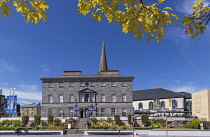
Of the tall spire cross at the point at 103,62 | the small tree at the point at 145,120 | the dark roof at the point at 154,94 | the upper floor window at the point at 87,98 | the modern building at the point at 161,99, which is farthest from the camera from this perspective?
the tall spire cross at the point at 103,62

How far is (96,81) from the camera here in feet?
171

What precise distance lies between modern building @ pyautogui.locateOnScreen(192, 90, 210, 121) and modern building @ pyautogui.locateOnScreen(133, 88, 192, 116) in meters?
8.56

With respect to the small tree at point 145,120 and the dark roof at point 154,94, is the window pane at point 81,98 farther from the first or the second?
the dark roof at point 154,94

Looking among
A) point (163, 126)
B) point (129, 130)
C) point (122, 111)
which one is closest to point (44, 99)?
point (122, 111)

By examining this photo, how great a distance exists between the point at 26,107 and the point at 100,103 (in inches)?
2085

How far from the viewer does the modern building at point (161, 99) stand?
206ft

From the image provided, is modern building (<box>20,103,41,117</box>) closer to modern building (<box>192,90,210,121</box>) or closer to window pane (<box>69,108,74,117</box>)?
window pane (<box>69,108,74,117</box>)

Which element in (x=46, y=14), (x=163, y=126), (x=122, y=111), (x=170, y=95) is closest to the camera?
(x=46, y=14)

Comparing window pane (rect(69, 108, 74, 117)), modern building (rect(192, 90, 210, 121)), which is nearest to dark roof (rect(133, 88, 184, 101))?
modern building (rect(192, 90, 210, 121))

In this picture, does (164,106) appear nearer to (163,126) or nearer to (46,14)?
(163,126)

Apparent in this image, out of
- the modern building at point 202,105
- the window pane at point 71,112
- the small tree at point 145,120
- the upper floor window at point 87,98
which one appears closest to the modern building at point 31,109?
the window pane at point 71,112

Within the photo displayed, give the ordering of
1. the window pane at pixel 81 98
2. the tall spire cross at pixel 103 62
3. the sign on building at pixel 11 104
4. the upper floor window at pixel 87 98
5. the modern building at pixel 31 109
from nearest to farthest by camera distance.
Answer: the sign on building at pixel 11 104 < the upper floor window at pixel 87 98 < the window pane at pixel 81 98 < the tall spire cross at pixel 103 62 < the modern building at pixel 31 109

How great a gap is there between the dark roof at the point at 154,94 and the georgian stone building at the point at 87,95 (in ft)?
68.2

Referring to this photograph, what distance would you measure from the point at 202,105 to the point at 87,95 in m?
26.5
